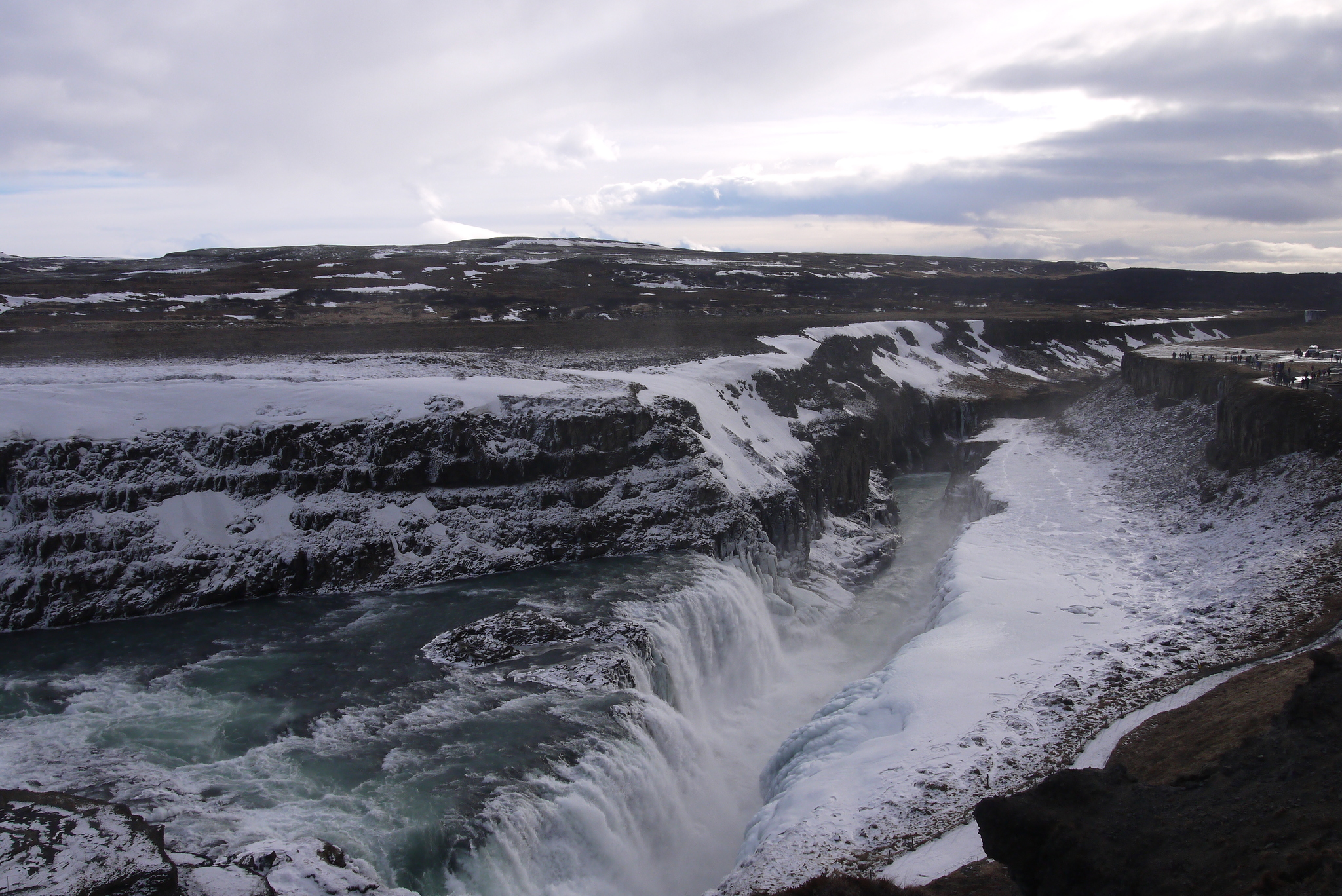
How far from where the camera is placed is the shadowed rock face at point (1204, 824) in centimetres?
991

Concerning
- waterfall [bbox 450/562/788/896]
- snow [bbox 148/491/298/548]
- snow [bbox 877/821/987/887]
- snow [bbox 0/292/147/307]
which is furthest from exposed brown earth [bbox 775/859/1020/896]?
snow [bbox 0/292/147/307]

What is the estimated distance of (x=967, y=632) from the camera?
77.0ft

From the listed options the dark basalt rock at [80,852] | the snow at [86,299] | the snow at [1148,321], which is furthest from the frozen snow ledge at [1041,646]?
the snow at [86,299]

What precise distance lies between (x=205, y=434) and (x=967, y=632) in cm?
2667

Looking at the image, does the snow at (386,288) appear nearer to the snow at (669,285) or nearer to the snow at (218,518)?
the snow at (669,285)

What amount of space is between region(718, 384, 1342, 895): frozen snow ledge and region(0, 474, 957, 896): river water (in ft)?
9.31

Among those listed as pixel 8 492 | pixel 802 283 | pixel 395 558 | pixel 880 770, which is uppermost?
pixel 802 283

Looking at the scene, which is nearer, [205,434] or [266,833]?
[266,833]

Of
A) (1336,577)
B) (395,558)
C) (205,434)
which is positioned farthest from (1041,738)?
(205,434)

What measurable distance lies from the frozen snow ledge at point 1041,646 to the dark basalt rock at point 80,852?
9.12 m

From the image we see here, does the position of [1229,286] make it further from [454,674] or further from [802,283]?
[454,674]

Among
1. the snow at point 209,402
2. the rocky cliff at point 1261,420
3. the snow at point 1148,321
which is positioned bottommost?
the rocky cliff at point 1261,420

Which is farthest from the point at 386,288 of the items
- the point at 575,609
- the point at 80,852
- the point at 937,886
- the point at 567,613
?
the point at 937,886

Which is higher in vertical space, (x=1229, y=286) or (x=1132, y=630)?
(x=1229, y=286)
